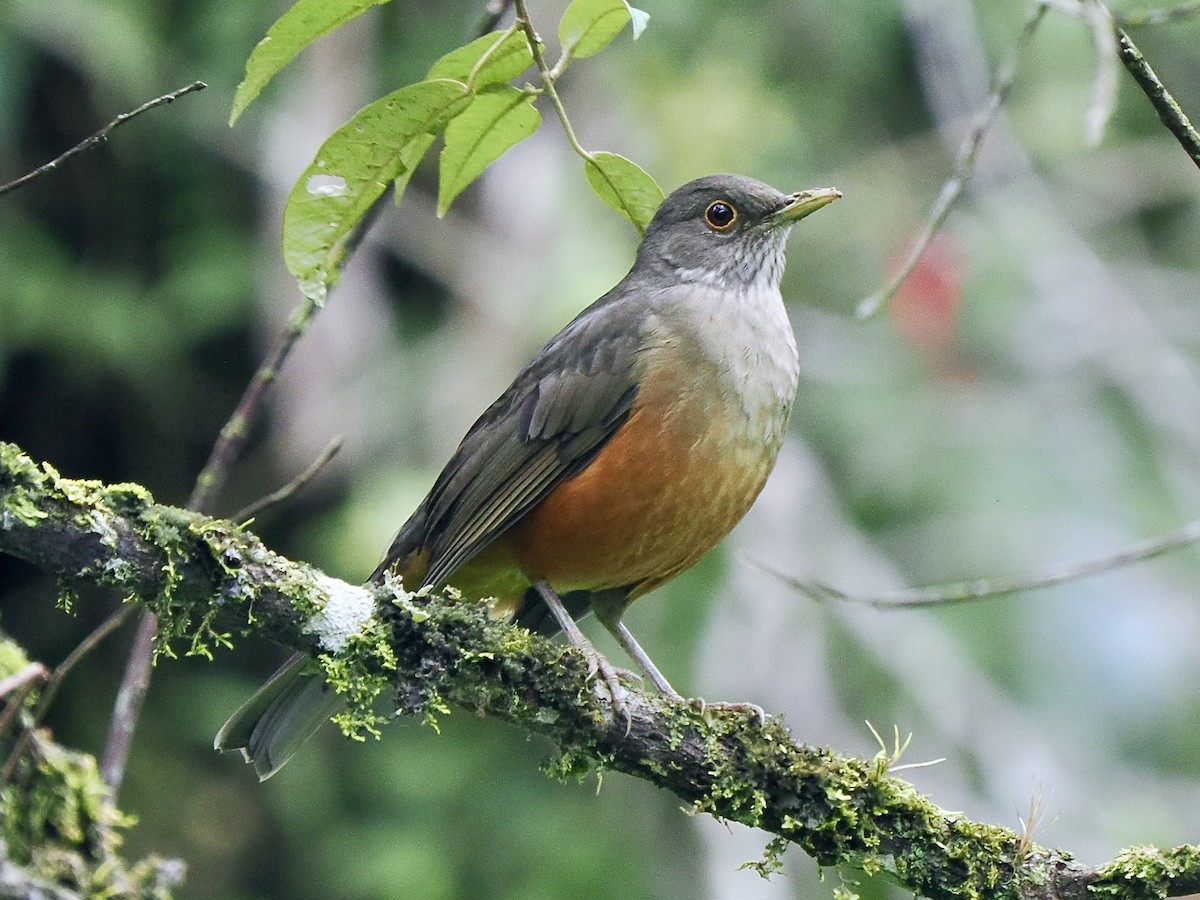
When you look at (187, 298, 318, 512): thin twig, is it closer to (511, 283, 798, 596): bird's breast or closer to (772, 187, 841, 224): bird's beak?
(511, 283, 798, 596): bird's breast

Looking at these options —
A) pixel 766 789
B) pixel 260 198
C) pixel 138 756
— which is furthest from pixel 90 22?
pixel 766 789

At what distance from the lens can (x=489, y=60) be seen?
2.73m

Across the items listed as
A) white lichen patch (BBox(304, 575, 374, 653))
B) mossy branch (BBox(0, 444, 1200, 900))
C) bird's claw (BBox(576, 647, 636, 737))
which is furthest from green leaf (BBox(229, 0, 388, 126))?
bird's claw (BBox(576, 647, 636, 737))

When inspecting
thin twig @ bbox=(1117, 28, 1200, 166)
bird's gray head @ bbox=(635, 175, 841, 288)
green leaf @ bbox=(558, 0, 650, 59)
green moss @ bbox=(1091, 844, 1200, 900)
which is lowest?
green moss @ bbox=(1091, 844, 1200, 900)

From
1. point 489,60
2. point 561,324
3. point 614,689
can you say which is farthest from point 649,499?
point 561,324

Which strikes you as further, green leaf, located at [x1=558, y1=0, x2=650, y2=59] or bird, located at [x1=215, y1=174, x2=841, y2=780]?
bird, located at [x1=215, y1=174, x2=841, y2=780]

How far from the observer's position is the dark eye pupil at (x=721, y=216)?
16.2 feet

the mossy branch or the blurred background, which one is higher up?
the blurred background

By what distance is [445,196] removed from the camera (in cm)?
317

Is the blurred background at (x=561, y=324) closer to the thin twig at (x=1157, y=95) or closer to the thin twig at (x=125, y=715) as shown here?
the thin twig at (x=125, y=715)

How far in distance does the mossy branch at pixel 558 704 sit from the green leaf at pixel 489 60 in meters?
1.06

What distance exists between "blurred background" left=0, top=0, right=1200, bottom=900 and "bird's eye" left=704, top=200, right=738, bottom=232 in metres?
1.31

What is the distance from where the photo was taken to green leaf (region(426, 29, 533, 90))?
2701mm

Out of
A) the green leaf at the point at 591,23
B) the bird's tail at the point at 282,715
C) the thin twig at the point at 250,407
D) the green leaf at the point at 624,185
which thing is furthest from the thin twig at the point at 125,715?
the green leaf at the point at 591,23
